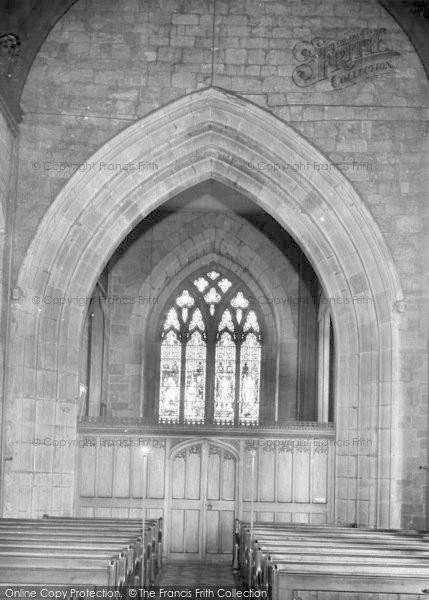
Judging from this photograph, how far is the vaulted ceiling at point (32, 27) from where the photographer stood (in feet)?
46.5

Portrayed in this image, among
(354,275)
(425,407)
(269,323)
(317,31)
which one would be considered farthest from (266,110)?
(269,323)

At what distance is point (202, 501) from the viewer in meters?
14.9

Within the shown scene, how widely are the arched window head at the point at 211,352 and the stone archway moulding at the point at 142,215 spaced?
5.60 m

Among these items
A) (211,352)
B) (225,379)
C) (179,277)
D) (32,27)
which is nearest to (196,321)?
(211,352)

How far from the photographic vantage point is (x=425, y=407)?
541 inches

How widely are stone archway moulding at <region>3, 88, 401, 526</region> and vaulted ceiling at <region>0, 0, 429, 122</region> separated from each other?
1.61 meters

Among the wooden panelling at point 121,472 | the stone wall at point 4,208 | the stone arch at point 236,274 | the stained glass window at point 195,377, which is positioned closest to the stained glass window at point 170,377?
the stained glass window at point 195,377

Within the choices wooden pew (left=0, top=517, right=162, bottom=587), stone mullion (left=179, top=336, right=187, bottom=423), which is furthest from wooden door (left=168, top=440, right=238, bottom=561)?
stone mullion (left=179, top=336, right=187, bottom=423)

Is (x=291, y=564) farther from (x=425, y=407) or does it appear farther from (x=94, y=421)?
(x=94, y=421)

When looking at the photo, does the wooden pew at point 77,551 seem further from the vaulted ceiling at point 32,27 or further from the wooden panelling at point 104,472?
the vaulted ceiling at point 32,27

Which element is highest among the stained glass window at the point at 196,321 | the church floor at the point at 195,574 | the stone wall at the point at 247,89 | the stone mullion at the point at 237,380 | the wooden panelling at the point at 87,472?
the stone wall at the point at 247,89

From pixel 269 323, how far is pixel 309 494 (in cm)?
579

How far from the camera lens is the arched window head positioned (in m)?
20.1

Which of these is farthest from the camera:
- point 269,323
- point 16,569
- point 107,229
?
point 269,323
